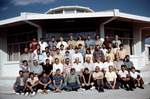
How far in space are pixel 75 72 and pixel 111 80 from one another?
4.98 ft

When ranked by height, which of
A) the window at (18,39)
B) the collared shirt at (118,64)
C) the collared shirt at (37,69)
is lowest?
the collared shirt at (37,69)

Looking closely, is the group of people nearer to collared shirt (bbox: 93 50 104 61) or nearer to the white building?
collared shirt (bbox: 93 50 104 61)

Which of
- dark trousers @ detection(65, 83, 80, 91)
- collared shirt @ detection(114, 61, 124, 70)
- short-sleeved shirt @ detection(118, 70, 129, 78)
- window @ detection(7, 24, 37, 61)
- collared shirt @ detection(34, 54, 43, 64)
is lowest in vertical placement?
dark trousers @ detection(65, 83, 80, 91)

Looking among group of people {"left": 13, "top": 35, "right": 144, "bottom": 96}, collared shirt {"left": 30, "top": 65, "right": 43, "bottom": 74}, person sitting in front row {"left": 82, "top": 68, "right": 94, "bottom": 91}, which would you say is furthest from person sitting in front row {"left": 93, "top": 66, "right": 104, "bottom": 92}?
collared shirt {"left": 30, "top": 65, "right": 43, "bottom": 74}

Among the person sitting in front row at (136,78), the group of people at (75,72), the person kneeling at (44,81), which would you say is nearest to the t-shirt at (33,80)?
the group of people at (75,72)

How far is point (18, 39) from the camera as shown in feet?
29.5

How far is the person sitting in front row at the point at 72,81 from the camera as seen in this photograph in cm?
521

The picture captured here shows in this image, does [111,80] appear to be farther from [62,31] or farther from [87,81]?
[62,31]

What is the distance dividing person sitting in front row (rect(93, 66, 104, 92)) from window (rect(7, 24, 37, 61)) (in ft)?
16.4

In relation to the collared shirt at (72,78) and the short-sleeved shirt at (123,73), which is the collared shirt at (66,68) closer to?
the collared shirt at (72,78)

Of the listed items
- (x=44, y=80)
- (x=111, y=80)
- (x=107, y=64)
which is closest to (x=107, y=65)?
(x=107, y=64)

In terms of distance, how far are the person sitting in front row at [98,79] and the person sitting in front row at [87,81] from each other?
0.20 metres

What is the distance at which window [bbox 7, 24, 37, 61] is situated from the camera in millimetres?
8680

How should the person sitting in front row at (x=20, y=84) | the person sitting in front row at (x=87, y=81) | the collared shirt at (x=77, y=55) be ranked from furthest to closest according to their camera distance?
the collared shirt at (x=77, y=55)
the person sitting in front row at (x=87, y=81)
the person sitting in front row at (x=20, y=84)
